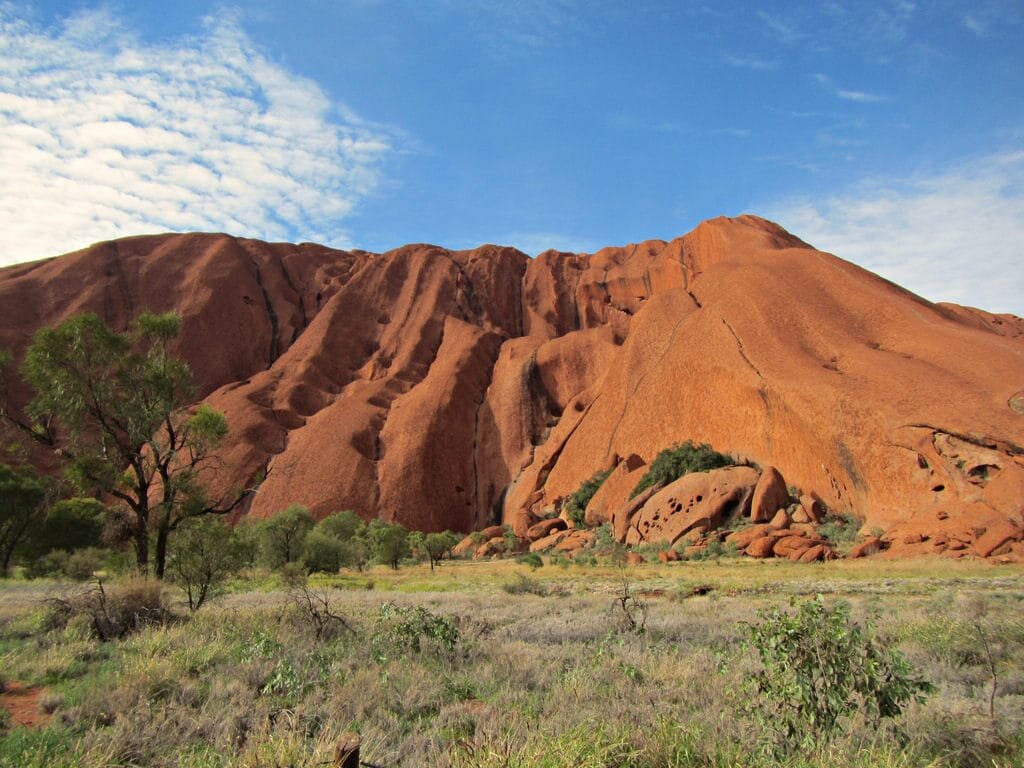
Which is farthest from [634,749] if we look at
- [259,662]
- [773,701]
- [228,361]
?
[228,361]

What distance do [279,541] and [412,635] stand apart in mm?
26614

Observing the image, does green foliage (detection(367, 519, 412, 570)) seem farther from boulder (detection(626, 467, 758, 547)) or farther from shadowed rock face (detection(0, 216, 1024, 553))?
boulder (detection(626, 467, 758, 547))

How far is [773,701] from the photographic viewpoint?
4.96m

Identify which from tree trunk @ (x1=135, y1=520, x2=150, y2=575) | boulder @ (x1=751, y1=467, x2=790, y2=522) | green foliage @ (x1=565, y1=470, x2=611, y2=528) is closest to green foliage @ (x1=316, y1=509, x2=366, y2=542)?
green foliage @ (x1=565, y1=470, x2=611, y2=528)

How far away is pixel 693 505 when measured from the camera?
3709cm

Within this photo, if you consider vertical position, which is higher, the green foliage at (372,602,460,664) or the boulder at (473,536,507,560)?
the green foliage at (372,602,460,664)

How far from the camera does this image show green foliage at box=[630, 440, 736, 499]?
41.0 meters

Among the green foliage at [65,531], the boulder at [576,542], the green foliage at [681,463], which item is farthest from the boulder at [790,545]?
the green foliage at [65,531]

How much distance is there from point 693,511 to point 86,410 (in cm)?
3050

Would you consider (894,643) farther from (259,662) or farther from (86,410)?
(86,410)

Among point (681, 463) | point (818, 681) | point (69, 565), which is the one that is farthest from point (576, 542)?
point (818, 681)

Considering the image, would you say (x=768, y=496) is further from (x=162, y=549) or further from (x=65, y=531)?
(x=65, y=531)

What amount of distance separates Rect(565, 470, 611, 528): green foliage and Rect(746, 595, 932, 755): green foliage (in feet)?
143

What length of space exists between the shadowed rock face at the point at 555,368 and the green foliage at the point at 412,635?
24.8m
